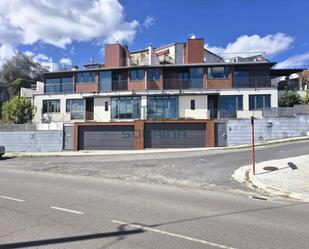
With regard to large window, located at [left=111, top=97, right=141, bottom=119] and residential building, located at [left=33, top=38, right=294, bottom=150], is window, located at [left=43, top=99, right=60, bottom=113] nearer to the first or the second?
residential building, located at [left=33, top=38, right=294, bottom=150]

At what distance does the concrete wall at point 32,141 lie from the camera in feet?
114

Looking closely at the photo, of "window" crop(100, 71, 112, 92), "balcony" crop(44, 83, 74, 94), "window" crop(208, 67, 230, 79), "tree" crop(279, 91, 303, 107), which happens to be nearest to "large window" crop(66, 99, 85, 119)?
"balcony" crop(44, 83, 74, 94)

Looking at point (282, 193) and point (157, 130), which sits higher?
point (157, 130)

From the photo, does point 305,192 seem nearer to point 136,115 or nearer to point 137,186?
point 137,186

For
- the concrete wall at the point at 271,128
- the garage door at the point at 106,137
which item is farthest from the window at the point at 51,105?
the concrete wall at the point at 271,128

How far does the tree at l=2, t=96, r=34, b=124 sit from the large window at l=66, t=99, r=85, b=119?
17.2 ft

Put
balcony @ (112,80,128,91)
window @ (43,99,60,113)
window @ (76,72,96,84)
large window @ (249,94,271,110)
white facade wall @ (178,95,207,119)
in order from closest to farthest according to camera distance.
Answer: large window @ (249,94,271,110) < white facade wall @ (178,95,207,119) < balcony @ (112,80,128,91) < window @ (76,72,96,84) < window @ (43,99,60,113)

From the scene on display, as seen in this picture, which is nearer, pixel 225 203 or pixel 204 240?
pixel 204 240

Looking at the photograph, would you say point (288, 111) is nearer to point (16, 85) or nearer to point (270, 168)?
point (270, 168)

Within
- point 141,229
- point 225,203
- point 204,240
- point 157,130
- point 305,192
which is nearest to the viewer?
point 204,240

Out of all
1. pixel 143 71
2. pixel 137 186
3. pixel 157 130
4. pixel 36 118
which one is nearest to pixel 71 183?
pixel 137 186

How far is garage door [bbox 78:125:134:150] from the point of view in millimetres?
33031

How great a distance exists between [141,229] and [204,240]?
133 cm

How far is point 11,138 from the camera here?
36.6 m
